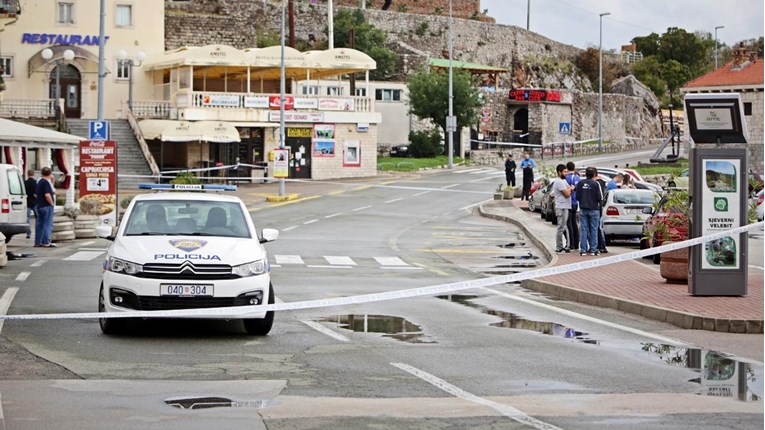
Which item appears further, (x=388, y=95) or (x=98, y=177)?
(x=388, y=95)

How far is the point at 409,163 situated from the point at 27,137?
41.3 metres

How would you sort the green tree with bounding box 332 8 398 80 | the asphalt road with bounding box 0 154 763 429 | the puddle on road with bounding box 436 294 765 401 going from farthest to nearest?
the green tree with bounding box 332 8 398 80, the puddle on road with bounding box 436 294 765 401, the asphalt road with bounding box 0 154 763 429

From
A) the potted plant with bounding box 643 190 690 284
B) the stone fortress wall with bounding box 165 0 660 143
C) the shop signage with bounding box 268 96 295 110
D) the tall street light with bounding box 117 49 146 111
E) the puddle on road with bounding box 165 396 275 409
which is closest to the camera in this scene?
the puddle on road with bounding box 165 396 275 409

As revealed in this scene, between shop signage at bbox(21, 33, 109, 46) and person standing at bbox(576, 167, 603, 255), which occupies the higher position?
shop signage at bbox(21, 33, 109, 46)

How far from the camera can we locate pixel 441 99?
78812 millimetres

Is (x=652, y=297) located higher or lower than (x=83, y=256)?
→ higher

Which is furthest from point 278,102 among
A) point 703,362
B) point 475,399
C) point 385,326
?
point 475,399

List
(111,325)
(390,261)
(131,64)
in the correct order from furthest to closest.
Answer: (131,64)
(390,261)
(111,325)

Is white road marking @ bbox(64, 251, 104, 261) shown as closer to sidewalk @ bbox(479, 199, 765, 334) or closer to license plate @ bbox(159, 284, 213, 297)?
sidewalk @ bbox(479, 199, 765, 334)

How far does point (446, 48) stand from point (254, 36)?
28664 mm

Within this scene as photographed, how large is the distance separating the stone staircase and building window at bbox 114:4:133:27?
730 cm

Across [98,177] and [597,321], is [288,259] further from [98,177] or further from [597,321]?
[597,321]

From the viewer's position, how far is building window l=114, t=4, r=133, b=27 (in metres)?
67.8

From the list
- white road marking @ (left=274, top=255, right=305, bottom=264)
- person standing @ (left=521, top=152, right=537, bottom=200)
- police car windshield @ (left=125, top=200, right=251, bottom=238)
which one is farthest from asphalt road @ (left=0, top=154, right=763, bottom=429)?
person standing @ (left=521, top=152, right=537, bottom=200)
